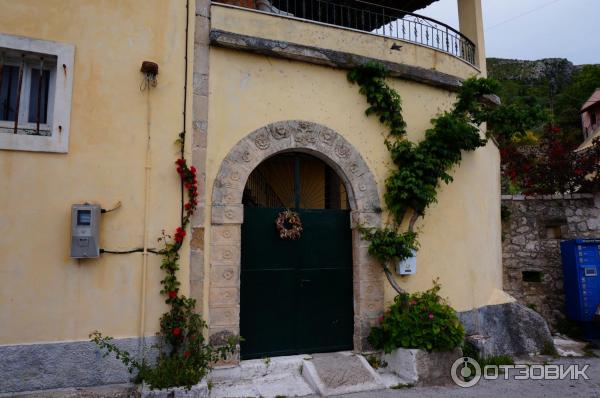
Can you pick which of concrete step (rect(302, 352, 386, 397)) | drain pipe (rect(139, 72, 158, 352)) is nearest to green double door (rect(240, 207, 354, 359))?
concrete step (rect(302, 352, 386, 397))

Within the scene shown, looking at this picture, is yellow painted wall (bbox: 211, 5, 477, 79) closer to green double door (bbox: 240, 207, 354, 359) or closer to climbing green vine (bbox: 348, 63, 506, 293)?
climbing green vine (bbox: 348, 63, 506, 293)

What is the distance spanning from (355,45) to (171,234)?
366cm

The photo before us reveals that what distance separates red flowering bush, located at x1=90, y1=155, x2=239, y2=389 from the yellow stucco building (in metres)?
0.12

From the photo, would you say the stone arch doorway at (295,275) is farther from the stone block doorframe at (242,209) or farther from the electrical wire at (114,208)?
the electrical wire at (114,208)

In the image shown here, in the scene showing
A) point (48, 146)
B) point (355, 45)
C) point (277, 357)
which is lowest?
point (277, 357)

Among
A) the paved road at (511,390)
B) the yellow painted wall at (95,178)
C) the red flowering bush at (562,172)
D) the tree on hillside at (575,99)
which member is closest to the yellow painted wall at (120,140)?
the yellow painted wall at (95,178)

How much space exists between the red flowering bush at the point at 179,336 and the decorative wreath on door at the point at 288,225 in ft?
3.70

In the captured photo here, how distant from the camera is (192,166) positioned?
477cm

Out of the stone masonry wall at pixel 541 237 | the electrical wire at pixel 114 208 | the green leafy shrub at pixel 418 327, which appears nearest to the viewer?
the electrical wire at pixel 114 208

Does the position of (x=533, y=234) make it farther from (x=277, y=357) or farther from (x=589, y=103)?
(x=589, y=103)

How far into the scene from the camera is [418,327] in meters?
5.09

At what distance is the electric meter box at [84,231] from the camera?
418 cm

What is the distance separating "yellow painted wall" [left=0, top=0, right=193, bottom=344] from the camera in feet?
13.6

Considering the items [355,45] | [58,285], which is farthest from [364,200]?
[58,285]
